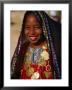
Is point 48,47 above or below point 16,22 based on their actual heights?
below

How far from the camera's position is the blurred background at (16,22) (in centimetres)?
86

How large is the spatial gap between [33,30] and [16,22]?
81 mm

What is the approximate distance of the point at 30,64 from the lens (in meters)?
0.86

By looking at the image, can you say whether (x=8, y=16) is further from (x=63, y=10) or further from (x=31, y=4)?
(x=63, y=10)

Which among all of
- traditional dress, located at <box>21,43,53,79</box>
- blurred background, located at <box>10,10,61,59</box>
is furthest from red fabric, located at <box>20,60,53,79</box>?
blurred background, located at <box>10,10,61,59</box>

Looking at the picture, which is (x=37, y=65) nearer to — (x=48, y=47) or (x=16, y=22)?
(x=48, y=47)

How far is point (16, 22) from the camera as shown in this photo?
86cm

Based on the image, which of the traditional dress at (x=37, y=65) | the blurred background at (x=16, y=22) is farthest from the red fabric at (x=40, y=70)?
the blurred background at (x=16, y=22)

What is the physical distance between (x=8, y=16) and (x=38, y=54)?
0.21 metres

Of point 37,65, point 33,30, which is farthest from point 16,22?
point 37,65

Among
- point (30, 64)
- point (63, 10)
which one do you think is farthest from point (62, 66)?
point (63, 10)

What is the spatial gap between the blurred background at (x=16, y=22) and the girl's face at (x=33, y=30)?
0.03 metres

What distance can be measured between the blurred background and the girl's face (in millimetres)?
31

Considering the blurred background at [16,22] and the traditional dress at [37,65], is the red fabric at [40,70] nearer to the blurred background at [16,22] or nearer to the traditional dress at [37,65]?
the traditional dress at [37,65]
